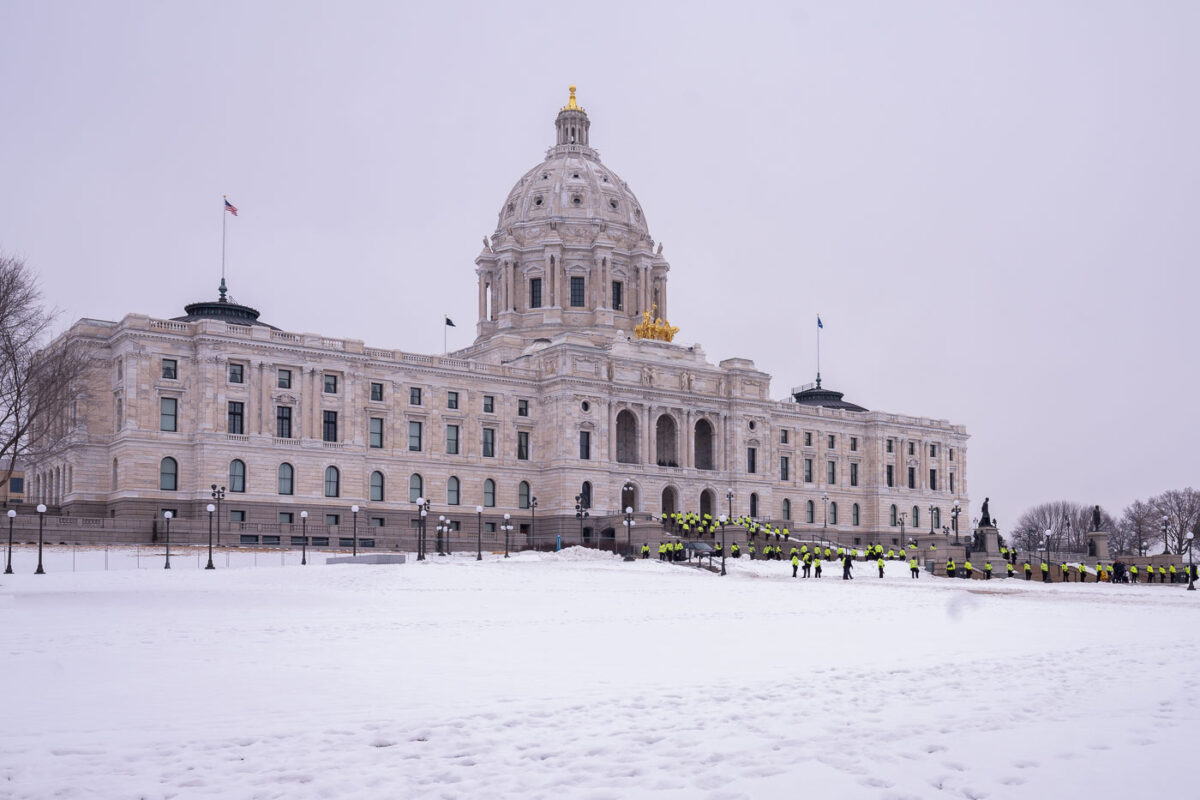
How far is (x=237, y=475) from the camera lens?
233 feet

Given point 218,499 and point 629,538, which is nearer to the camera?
point 218,499

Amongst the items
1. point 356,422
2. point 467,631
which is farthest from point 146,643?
point 356,422

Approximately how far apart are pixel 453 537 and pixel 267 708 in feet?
207

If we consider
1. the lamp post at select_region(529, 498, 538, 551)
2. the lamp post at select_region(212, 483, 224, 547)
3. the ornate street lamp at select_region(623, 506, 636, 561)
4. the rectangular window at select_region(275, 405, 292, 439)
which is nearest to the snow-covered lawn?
the lamp post at select_region(212, 483, 224, 547)

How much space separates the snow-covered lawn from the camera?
387 inches

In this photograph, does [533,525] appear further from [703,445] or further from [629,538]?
[703,445]

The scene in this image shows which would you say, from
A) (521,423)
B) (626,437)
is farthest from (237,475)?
(626,437)

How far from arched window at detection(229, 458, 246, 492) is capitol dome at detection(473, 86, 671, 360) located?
2803 cm

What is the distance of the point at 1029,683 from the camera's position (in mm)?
15117

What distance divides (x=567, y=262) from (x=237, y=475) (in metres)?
37.6

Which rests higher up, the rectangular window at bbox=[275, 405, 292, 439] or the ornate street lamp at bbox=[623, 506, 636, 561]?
the rectangular window at bbox=[275, 405, 292, 439]

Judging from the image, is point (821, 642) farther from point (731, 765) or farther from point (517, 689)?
point (731, 765)

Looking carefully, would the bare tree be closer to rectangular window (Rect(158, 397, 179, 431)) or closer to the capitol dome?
rectangular window (Rect(158, 397, 179, 431))

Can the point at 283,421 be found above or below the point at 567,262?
below
